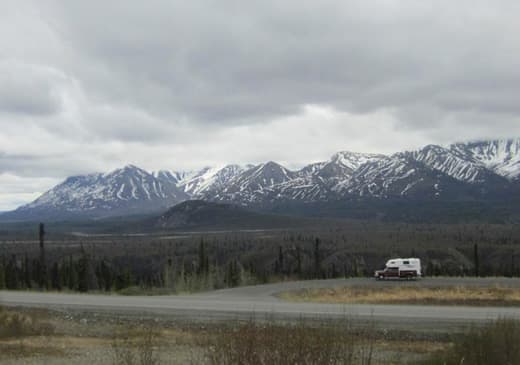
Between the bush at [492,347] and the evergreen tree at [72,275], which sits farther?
the evergreen tree at [72,275]

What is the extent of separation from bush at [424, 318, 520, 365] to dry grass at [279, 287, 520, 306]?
46.5ft

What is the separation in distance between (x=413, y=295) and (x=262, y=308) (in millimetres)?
9680

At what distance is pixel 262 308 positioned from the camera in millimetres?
22797

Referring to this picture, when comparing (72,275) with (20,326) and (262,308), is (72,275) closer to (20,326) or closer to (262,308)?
(262,308)

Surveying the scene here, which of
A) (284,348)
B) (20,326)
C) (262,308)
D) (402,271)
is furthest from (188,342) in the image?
(402,271)

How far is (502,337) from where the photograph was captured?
10930 mm

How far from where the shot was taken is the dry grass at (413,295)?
2631cm

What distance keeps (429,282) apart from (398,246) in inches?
4296

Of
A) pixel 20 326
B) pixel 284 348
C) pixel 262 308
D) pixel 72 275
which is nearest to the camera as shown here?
pixel 284 348

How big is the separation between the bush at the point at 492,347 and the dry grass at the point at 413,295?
14.2m

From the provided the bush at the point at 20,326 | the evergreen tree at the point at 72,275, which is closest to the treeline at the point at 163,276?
the evergreen tree at the point at 72,275

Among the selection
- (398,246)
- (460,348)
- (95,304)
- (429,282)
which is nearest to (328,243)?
(398,246)

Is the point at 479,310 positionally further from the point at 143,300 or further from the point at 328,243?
the point at 328,243

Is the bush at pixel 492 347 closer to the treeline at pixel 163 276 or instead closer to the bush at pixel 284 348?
the bush at pixel 284 348
